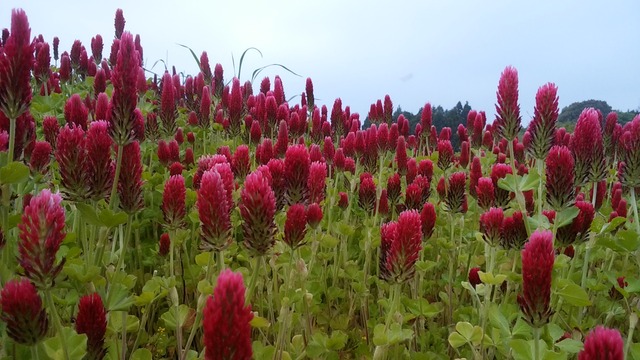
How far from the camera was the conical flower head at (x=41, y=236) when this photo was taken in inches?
52.2

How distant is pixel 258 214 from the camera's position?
1597mm

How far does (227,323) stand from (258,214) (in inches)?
28.2

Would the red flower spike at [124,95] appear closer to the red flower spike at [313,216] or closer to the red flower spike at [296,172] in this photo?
the red flower spike at [296,172]

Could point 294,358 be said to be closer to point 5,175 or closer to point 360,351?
point 360,351

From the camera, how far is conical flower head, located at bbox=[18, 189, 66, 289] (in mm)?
1325

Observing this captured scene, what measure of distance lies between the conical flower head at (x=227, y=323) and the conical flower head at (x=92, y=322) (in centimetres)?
75

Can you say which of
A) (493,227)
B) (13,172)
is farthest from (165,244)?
(493,227)

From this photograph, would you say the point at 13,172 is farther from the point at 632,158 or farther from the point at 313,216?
the point at 632,158

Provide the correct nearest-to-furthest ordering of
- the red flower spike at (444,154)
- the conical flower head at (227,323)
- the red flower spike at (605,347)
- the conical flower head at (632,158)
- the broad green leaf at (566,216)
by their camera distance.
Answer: the conical flower head at (227,323), the red flower spike at (605,347), the broad green leaf at (566,216), the conical flower head at (632,158), the red flower spike at (444,154)

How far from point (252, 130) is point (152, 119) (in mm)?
854

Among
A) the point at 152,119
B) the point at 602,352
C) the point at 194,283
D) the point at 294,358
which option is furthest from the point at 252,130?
the point at 602,352

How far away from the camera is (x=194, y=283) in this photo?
2.82 m

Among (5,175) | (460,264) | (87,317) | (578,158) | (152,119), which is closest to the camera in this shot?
(87,317)

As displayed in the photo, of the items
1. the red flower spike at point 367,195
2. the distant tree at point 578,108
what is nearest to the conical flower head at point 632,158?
the red flower spike at point 367,195
